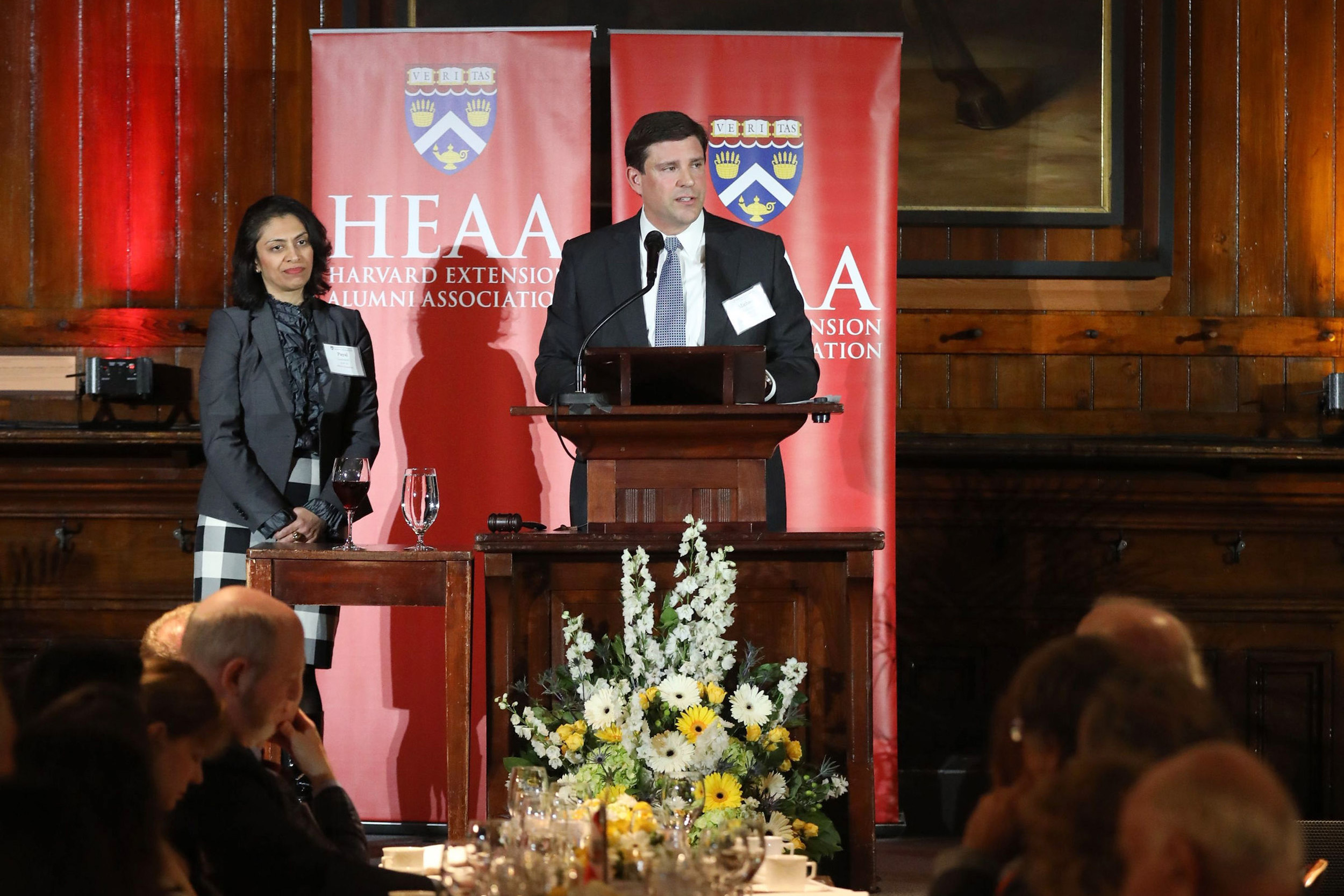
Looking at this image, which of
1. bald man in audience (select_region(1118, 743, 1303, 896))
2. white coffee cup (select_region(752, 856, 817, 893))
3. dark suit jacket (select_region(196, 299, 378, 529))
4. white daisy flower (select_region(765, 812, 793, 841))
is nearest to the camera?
bald man in audience (select_region(1118, 743, 1303, 896))

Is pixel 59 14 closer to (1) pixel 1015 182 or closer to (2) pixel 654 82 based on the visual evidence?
(2) pixel 654 82

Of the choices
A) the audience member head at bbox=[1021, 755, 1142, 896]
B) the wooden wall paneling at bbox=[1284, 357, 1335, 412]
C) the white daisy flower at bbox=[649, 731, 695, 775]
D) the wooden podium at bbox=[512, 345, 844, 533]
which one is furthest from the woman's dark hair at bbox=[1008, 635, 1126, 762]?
the wooden wall paneling at bbox=[1284, 357, 1335, 412]

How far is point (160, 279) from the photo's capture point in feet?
16.1

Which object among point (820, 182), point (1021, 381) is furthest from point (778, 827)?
point (1021, 381)

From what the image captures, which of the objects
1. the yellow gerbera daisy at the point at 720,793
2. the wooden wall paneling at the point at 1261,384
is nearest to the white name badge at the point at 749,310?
the yellow gerbera daisy at the point at 720,793

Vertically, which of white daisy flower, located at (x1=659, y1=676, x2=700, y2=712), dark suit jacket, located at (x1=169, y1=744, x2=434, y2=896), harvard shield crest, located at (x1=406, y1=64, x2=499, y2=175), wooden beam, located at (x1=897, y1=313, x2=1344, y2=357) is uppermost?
harvard shield crest, located at (x1=406, y1=64, x2=499, y2=175)

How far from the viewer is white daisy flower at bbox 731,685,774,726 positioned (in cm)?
265

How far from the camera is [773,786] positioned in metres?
2.65

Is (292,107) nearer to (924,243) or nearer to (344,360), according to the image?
(344,360)

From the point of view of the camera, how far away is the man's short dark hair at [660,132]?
144 inches

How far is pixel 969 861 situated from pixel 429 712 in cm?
303

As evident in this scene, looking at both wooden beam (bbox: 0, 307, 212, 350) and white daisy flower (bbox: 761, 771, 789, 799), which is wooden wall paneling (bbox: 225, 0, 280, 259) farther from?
white daisy flower (bbox: 761, 771, 789, 799)

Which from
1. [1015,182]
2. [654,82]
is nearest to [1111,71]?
[1015,182]

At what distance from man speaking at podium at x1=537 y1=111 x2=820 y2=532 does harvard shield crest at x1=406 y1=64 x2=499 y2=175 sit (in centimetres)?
66
